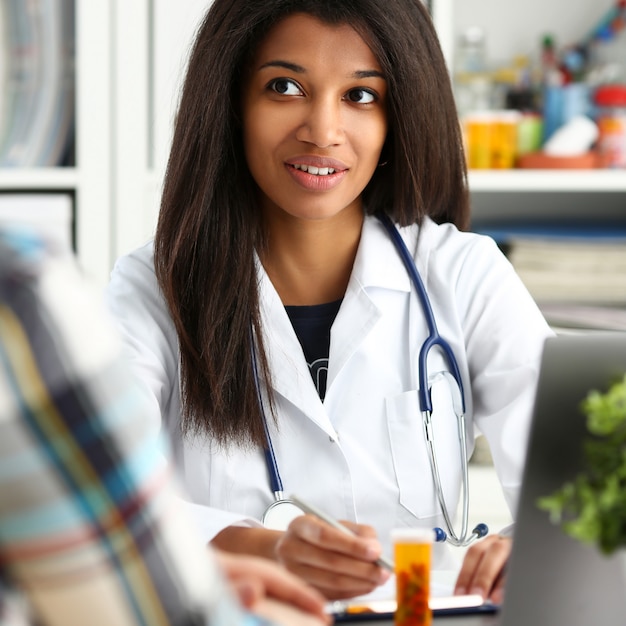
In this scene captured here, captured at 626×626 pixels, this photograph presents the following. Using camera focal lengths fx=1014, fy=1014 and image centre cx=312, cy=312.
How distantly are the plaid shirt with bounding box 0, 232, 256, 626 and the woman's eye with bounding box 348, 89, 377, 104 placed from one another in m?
1.07

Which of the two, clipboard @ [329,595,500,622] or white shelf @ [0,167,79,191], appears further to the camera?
white shelf @ [0,167,79,191]

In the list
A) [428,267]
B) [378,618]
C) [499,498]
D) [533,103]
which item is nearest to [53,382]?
[378,618]

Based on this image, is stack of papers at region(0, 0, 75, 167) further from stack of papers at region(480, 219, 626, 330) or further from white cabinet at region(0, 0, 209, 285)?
stack of papers at region(480, 219, 626, 330)

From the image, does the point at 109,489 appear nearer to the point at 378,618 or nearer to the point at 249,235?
the point at 378,618

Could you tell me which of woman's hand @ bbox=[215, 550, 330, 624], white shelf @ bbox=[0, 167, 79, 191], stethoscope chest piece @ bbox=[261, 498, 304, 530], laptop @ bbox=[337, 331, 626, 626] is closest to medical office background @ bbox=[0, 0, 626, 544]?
white shelf @ bbox=[0, 167, 79, 191]

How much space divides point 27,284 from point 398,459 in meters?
1.06

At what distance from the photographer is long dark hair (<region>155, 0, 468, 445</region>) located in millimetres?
1518

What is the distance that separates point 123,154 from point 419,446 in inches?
43.1

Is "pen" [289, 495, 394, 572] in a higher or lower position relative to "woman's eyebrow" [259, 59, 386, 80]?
lower

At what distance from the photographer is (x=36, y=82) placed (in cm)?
223

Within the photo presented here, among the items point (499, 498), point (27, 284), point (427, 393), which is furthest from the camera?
point (499, 498)

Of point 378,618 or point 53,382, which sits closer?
point 53,382

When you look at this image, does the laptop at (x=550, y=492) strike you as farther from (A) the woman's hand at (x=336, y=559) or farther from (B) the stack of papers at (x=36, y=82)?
(B) the stack of papers at (x=36, y=82)

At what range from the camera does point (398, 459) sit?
1522 millimetres
